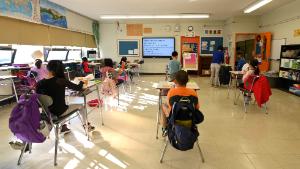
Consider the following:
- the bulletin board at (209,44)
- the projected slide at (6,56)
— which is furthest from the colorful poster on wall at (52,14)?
the bulletin board at (209,44)

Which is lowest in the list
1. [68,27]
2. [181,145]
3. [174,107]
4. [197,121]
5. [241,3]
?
[181,145]

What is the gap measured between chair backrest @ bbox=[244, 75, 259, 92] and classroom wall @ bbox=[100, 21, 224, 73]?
702 cm

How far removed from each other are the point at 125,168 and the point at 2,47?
16.0 feet

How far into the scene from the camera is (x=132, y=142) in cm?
319

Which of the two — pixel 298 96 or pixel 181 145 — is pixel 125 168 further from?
pixel 298 96

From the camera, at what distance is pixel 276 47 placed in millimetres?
7996

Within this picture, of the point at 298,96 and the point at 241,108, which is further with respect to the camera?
the point at 298,96

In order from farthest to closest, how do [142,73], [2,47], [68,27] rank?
[142,73] < [68,27] < [2,47]

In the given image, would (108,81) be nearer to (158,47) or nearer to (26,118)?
(26,118)

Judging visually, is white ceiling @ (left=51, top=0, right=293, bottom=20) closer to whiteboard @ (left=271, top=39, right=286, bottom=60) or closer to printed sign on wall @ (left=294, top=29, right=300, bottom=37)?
printed sign on wall @ (left=294, top=29, right=300, bottom=37)

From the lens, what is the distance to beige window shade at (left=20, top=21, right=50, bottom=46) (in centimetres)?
610

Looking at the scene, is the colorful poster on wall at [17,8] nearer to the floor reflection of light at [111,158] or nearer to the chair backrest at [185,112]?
the floor reflection of light at [111,158]

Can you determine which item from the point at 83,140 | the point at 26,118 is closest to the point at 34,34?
the point at 83,140

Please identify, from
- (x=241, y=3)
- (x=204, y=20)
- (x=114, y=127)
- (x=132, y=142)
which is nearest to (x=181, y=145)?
(x=132, y=142)
